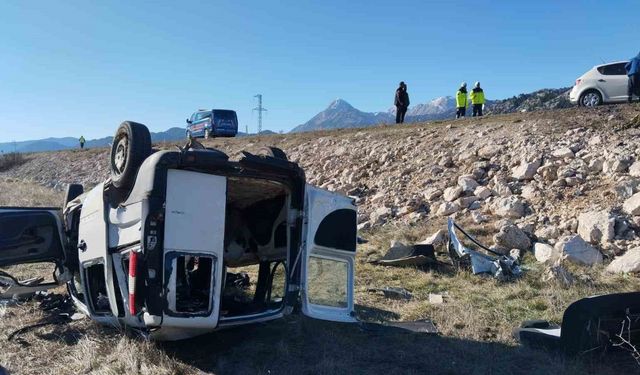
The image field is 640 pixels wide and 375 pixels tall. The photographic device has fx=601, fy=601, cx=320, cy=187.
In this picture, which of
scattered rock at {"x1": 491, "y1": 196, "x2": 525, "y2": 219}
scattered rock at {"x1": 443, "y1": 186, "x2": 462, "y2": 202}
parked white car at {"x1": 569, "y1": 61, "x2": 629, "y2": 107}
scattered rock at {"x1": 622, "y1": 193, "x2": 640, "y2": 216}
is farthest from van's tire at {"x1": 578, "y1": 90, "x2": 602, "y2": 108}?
scattered rock at {"x1": 622, "y1": 193, "x2": 640, "y2": 216}

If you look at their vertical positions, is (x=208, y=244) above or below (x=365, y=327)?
above

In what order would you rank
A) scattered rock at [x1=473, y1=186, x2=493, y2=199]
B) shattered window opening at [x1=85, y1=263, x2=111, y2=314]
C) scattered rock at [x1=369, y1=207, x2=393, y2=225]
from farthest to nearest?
scattered rock at [x1=369, y1=207, x2=393, y2=225] < scattered rock at [x1=473, y1=186, x2=493, y2=199] < shattered window opening at [x1=85, y1=263, x2=111, y2=314]

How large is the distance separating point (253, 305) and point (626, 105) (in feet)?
41.7

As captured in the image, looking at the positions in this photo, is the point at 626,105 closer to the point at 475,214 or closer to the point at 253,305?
the point at 475,214

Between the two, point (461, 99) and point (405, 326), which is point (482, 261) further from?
point (461, 99)

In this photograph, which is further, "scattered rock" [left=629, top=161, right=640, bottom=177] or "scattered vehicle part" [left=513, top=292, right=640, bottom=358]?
"scattered rock" [left=629, top=161, right=640, bottom=177]

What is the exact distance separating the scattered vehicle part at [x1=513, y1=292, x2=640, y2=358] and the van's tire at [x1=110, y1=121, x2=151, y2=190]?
384 cm

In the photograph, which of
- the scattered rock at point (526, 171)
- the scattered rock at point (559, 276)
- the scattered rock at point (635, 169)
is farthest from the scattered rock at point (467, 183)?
the scattered rock at point (559, 276)

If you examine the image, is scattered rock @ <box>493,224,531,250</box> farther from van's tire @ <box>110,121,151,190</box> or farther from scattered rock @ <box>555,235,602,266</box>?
van's tire @ <box>110,121,151,190</box>

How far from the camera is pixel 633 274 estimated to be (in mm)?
8070

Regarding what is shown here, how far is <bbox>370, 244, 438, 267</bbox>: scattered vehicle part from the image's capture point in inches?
358

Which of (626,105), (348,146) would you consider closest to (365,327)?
(626,105)

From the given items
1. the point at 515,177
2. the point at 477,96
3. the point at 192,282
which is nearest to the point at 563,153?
the point at 515,177

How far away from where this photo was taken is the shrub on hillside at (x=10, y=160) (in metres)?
40.0
